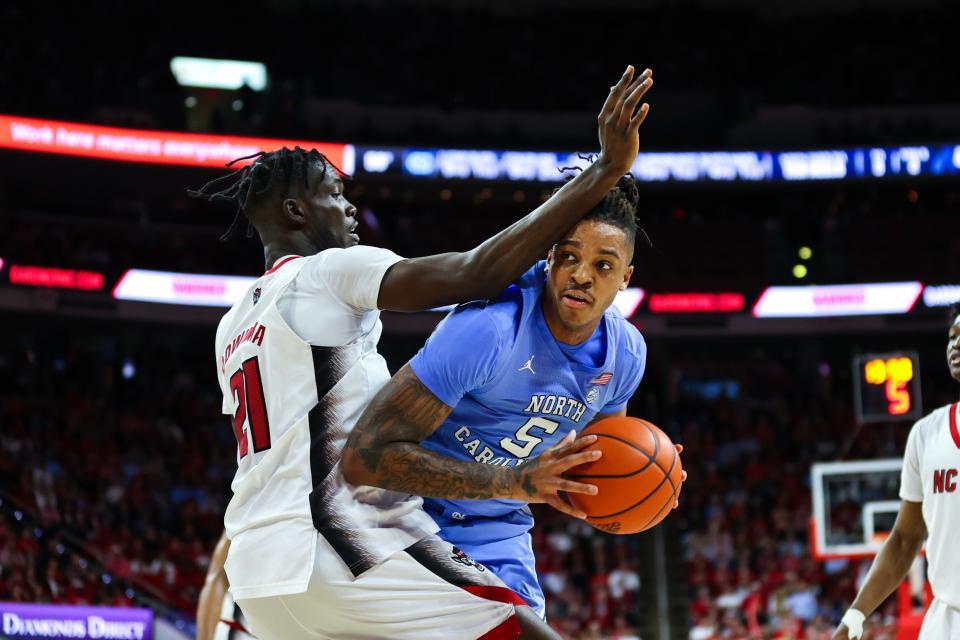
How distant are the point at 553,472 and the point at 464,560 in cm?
46

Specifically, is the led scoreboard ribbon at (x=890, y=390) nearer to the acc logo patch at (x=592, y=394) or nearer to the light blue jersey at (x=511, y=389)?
the light blue jersey at (x=511, y=389)

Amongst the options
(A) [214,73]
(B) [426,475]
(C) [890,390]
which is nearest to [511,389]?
(B) [426,475]

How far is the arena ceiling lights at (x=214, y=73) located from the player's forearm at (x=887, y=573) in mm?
17207

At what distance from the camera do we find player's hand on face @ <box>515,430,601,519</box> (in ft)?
9.53

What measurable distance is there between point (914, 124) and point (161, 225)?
12.9 metres

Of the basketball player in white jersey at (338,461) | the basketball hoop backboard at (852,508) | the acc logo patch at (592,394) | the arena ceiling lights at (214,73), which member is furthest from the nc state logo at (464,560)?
the arena ceiling lights at (214,73)

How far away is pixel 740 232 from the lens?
21000 mm

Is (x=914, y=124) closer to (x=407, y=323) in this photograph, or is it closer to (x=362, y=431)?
(x=407, y=323)

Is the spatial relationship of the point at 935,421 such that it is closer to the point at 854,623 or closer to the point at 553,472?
the point at 854,623

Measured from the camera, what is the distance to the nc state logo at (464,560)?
3164 millimetres

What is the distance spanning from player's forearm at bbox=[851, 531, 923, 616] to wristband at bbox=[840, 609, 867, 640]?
1.2 inches

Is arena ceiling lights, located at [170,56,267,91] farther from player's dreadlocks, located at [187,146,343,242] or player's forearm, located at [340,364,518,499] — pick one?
player's forearm, located at [340,364,518,499]

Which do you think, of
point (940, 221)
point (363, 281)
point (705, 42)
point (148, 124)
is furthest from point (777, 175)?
point (363, 281)

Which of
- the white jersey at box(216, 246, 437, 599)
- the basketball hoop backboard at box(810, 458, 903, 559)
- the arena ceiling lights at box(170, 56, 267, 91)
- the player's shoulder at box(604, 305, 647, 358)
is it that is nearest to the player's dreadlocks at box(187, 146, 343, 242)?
the white jersey at box(216, 246, 437, 599)
